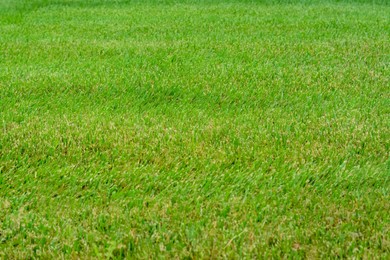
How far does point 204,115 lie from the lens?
425cm

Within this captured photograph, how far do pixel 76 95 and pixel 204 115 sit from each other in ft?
3.99

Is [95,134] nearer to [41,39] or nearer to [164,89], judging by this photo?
[164,89]

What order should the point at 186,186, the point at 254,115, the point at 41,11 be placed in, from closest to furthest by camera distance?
the point at 186,186, the point at 254,115, the point at 41,11

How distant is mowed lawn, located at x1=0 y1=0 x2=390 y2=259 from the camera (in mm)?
2674

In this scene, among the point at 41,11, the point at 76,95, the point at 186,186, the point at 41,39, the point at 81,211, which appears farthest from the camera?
the point at 41,11

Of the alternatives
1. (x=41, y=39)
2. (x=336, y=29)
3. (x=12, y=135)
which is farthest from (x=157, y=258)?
(x=336, y=29)

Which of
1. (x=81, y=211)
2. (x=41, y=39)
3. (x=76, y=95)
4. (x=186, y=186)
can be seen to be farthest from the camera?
(x=41, y=39)

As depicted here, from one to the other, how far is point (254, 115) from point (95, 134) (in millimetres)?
1212

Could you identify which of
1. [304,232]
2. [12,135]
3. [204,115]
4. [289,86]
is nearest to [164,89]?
[204,115]

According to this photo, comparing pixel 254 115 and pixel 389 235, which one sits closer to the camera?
pixel 389 235

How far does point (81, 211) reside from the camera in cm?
293

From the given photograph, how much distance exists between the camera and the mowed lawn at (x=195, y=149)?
267cm

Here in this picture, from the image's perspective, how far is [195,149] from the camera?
3.59 metres

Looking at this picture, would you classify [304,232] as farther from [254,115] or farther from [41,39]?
[41,39]
